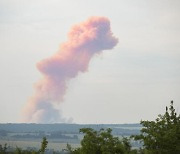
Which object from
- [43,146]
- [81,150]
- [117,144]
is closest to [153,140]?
[117,144]

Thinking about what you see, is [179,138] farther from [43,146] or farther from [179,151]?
[43,146]

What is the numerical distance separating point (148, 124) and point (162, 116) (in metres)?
2.37

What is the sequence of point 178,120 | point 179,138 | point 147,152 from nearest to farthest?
point 147,152
point 179,138
point 178,120

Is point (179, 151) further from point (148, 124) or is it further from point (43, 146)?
point (43, 146)

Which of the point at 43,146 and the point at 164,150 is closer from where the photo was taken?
the point at 164,150

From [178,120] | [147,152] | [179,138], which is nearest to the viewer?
[147,152]

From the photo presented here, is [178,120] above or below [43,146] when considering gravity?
above

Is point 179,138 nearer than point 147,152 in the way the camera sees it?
No

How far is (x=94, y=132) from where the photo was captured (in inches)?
1373

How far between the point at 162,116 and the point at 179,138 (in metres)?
3.03

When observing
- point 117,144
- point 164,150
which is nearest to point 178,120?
point 164,150

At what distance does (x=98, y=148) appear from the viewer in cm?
3384

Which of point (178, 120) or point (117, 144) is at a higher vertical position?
point (178, 120)

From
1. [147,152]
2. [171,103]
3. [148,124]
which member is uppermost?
[171,103]
